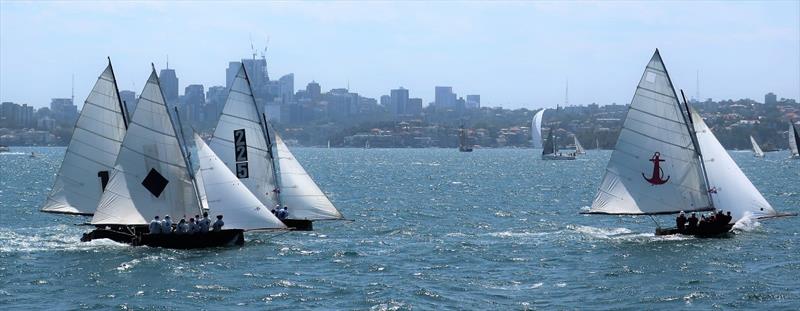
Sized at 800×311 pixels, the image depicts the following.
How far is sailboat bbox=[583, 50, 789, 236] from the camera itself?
176 feet

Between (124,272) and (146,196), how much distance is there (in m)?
7.30

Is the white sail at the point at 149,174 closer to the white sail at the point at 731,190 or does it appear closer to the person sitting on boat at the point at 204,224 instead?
the person sitting on boat at the point at 204,224

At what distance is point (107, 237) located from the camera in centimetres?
5097

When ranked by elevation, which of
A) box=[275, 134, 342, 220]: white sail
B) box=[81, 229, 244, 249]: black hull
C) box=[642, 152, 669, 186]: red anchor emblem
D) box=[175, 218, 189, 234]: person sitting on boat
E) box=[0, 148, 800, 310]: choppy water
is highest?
box=[642, 152, 669, 186]: red anchor emblem

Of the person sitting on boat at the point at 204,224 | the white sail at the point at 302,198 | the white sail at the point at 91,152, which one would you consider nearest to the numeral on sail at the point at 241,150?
the white sail at the point at 302,198

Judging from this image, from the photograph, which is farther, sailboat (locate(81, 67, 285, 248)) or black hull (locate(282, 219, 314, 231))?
black hull (locate(282, 219, 314, 231))

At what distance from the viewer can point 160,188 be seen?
1986 inches

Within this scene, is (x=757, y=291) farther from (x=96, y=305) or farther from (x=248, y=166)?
(x=248, y=166)

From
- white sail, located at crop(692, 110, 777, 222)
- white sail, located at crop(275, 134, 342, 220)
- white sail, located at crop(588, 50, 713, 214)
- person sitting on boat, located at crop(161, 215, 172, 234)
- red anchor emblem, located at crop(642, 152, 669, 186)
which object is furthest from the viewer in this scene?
white sail, located at crop(275, 134, 342, 220)

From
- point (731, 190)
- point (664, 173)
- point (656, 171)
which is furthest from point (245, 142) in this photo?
point (731, 190)

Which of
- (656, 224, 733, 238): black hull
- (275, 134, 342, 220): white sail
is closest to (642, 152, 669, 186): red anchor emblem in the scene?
(656, 224, 733, 238): black hull

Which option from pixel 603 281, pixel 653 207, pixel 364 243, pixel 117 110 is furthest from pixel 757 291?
pixel 117 110

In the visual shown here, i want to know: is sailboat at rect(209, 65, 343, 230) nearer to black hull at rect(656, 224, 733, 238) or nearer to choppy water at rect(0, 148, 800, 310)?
choppy water at rect(0, 148, 800, 310)

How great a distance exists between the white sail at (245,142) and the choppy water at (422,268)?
282cm
